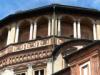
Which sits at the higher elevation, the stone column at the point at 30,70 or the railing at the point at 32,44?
the railing at the point at 32,44

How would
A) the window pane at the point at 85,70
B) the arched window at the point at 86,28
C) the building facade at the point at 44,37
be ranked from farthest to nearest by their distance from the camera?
1. the arched window at the point at 86,28
2. the building facade at the point at 44,37
3. the window pane at the point at 85,70

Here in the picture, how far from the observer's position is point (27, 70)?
2603 centimetres

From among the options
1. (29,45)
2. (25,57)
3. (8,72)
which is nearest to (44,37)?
(29,45)

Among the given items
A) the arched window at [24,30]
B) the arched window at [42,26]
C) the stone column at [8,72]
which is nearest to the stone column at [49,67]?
the stone column at [8,72]

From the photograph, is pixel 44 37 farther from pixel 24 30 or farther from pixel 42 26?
pixel 24 30

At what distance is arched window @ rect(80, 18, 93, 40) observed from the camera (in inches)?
1121

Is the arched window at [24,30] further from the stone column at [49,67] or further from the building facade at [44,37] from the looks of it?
the stone column at [49,67]

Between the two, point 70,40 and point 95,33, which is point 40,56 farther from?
point 95,33

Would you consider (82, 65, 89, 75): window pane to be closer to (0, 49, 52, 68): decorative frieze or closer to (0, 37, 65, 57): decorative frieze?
(0, 49, 52, 68): decorative frieze

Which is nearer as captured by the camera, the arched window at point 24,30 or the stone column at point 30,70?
the stone column at point 30,70

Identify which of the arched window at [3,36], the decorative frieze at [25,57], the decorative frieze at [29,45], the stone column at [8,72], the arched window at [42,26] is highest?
the arched window at [42,26]

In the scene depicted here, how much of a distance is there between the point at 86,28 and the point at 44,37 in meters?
3.59

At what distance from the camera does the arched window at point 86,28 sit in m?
28.5

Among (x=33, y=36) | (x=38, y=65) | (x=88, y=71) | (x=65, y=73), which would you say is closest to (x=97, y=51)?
(x=88, y=71)
